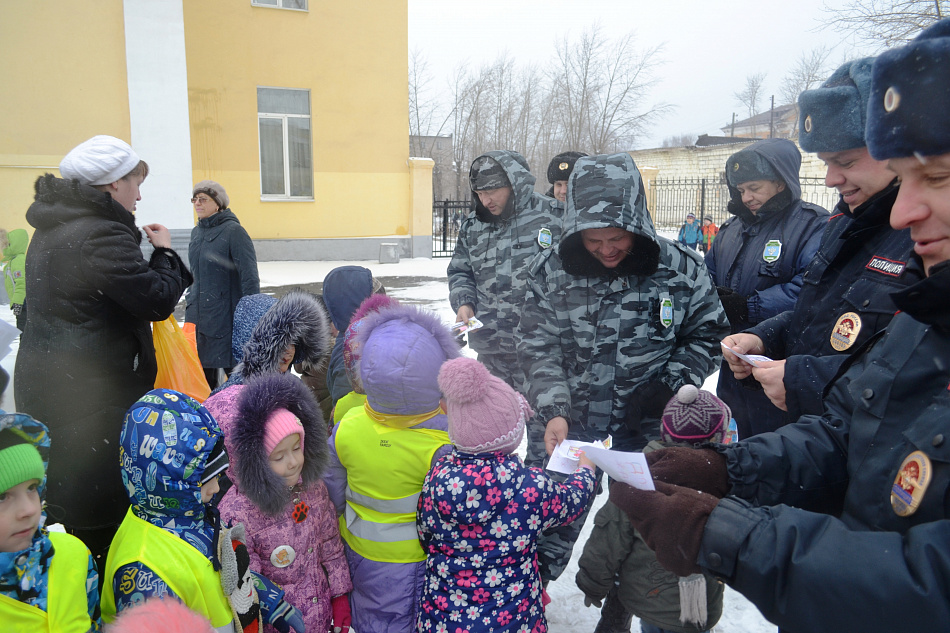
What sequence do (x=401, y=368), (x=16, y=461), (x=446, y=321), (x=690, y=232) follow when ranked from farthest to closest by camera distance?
1. (x=690, y=232)
2. (x=446, y=321)
3. (x=401, y=368)
4. (x=16, y=461)

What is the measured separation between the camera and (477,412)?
1.99 metres

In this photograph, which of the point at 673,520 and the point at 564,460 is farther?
the point at 564,460

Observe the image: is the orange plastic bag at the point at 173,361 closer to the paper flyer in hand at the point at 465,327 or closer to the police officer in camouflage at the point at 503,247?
the paper flyer in hand at the point at 465,327

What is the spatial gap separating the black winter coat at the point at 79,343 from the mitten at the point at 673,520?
2.09 m

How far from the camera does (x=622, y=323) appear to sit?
257cm

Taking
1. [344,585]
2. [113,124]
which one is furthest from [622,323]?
[113,124]

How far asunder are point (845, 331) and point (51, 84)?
506 inches

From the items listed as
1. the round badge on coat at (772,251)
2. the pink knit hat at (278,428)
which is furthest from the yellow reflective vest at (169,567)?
the round badge on coat at (772,251)

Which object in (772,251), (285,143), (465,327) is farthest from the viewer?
(285,143)

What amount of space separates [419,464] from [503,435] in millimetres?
416

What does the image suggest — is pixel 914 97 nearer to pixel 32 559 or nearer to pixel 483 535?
pixel 483 535

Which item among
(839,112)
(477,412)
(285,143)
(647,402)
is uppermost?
(285,143)

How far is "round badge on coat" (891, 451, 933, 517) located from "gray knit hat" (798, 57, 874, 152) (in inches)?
56.1

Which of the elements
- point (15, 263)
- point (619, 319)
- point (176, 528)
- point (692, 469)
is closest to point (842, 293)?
point (619, 319)
